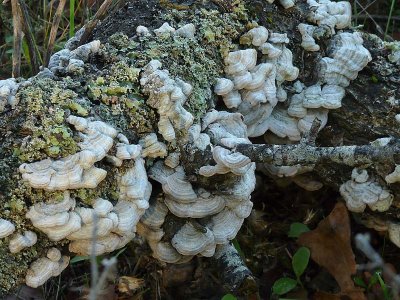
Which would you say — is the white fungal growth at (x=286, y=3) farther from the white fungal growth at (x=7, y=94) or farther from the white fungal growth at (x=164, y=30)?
the white fungal growth at (x=7, y=94)

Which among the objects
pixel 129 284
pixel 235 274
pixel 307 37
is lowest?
pixel 129 284

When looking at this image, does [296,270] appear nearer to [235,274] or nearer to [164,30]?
[235,274]

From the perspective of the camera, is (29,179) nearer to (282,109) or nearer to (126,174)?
(126,174)

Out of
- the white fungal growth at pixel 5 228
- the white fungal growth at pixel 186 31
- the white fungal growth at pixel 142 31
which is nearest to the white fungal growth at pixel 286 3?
the white fungal growth at pixel 186 31

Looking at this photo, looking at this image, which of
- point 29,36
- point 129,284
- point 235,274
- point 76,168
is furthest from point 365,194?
point 29,36

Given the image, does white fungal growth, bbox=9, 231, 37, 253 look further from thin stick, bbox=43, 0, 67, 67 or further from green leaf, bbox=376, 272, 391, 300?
green leaf, bbox=376, 272, 391, 300

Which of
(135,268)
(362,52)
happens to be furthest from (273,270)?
(362,52)
